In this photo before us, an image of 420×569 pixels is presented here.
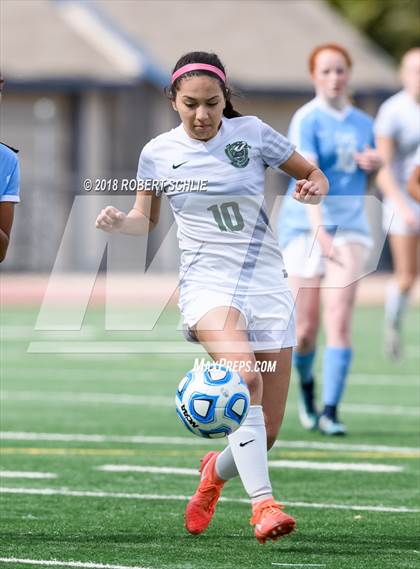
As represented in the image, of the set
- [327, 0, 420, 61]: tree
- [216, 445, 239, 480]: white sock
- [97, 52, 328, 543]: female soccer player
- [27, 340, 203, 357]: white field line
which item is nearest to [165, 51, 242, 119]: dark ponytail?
[97, 52, 328, 543]: female soccer player

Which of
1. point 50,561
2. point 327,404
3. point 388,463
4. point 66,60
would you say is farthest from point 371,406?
point 66,60

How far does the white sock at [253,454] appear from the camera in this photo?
6.04 meters

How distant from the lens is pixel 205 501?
641 cm

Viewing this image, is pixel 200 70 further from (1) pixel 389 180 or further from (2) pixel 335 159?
(1) pixel 389 180

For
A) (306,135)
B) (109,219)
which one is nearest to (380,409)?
(306,135)

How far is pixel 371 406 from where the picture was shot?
11438mm

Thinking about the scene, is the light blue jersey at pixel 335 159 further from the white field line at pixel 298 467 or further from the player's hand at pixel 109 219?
the player's hand at pixel 109 219

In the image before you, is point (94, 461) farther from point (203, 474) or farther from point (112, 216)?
point (112, 216)

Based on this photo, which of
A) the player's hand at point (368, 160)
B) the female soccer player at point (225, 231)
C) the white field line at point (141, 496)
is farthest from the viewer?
the player's hand at point (368, 160)

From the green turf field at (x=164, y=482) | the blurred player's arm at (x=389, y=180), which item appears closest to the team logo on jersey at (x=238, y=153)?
the green turf field at (x=164, y=482)

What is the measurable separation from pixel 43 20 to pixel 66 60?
1843 mm

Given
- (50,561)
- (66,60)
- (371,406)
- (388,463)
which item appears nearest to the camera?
(50,561)

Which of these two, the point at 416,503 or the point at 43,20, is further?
the point at 43,20

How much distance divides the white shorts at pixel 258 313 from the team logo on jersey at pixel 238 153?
529 millimetres
